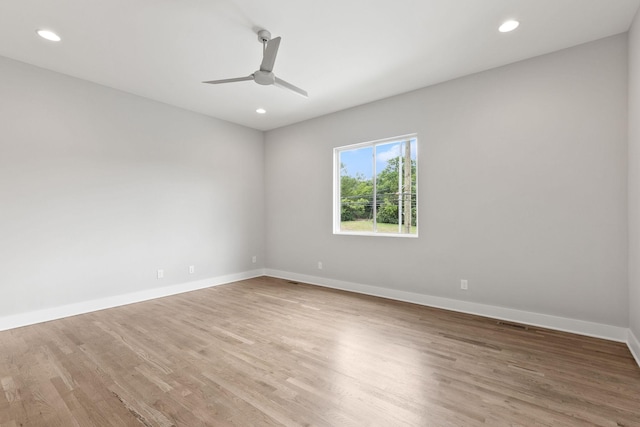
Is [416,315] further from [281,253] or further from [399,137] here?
[281,253]

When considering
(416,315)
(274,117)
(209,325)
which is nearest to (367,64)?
(274,117)

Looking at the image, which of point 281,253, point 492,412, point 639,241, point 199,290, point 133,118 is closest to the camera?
point 492,412

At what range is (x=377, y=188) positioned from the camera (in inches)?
180

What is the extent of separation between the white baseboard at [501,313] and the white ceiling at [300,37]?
282cm

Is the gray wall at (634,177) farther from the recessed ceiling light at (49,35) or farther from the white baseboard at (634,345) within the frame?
the recessed ceiling light at (49,35)

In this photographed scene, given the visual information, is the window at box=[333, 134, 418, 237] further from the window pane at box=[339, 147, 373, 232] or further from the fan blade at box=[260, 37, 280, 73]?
the fan blade at box=[260, 37, 280, 73]

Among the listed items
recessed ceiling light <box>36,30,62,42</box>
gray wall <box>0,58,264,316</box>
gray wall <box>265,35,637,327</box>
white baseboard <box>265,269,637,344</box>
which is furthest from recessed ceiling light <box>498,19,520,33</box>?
gray wall <box>0,58,264,316</box>

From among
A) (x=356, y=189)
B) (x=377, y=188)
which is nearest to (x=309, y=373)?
(x=377, y=188)

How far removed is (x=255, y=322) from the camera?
3.28m

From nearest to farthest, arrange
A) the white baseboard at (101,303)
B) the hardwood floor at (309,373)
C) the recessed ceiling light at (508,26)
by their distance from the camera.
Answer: the hardwood floor at (309,373) < the recessed ceiling light at (508,26) < the white baseboard at (101,303)

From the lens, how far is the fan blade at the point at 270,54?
7.91 feet

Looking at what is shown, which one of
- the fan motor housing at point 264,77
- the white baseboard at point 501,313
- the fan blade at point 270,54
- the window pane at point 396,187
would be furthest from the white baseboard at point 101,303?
the fan blade at point 270,54

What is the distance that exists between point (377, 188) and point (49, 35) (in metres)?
4.16

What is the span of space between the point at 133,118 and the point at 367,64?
3.34 m
